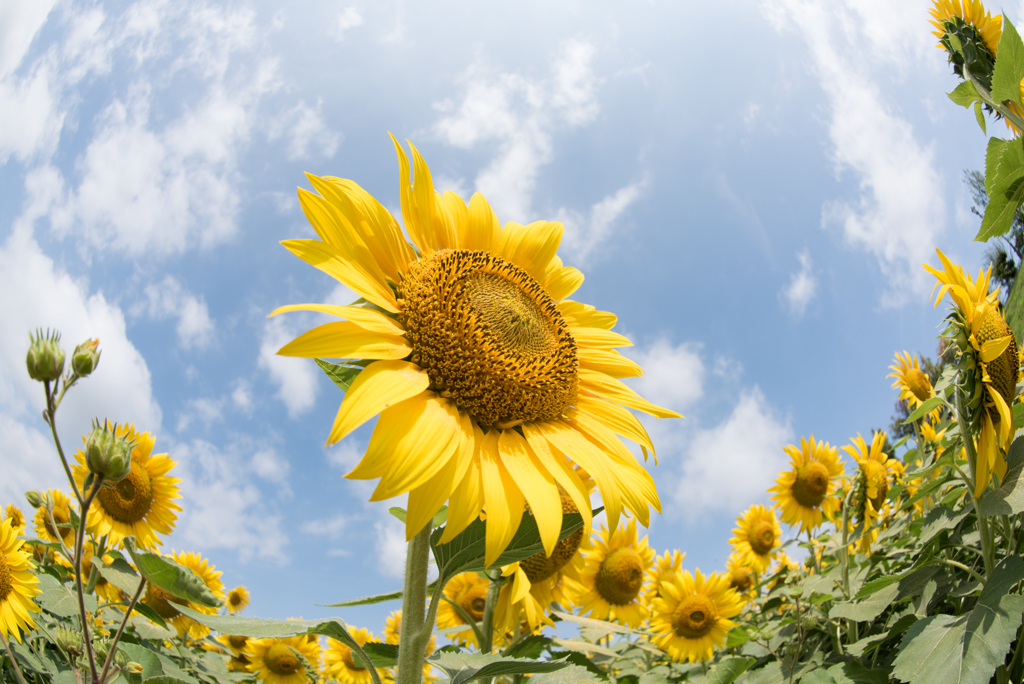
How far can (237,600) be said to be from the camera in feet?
19.5

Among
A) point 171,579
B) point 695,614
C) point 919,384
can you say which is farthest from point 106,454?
point 919,384

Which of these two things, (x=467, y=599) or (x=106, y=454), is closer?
(x=106, y=454)

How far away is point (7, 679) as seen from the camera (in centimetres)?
295

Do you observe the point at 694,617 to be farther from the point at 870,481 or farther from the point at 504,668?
the point at 504,668

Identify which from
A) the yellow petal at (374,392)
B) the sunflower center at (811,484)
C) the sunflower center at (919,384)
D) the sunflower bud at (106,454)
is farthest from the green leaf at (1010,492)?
the sunflower center at (811,484)

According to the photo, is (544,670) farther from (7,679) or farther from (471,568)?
(7,679)

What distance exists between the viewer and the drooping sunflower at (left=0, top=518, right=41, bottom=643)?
263 cm

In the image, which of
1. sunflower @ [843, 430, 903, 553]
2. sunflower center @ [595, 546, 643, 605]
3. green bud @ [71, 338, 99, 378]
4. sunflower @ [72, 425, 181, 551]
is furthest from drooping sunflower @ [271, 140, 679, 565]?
sunflower @ [843, 430, 903, 553]

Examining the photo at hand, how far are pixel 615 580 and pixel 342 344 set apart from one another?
361 centimetres

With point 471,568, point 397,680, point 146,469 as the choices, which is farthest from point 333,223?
point 146,469

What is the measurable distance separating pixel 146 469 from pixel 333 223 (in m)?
3.55

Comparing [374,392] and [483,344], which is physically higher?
[483,344]

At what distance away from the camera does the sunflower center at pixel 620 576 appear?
4270mm

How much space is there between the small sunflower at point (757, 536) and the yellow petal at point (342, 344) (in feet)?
19.7
